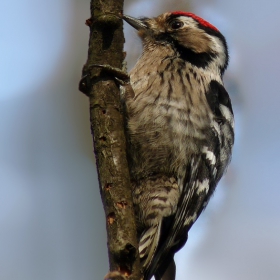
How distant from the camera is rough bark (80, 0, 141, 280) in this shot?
2.48 metres

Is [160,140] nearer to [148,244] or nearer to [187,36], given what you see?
[148,244]

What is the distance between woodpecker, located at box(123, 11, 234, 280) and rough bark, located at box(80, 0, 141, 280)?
29.3 inches

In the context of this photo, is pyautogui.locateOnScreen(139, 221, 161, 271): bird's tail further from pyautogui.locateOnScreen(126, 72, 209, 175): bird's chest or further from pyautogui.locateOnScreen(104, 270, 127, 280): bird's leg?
pyautogui.locateOnScreen(104, 270, 127, 280): bird's leg

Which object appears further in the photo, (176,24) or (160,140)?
(176,24)

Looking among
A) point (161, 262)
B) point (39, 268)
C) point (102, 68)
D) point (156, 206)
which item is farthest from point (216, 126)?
point (39, 268)

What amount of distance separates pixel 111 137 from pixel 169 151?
92 cm

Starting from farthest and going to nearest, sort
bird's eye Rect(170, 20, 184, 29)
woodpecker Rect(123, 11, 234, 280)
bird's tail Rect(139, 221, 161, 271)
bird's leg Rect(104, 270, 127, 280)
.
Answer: bird's eye Rect(170, 20, 184, 29), woodpecker Rect(123, 11, 234, 280), bird's tail Rect(139, 221, 161, 271), bird's leg Rect(104, 270, 127, 280)

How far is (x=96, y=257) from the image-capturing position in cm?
422

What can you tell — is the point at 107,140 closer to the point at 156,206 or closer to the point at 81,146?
the point at 156,206

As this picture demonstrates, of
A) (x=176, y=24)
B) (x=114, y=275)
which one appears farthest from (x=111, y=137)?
(x=176, y=24)

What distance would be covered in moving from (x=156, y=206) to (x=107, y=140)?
952 millimetres

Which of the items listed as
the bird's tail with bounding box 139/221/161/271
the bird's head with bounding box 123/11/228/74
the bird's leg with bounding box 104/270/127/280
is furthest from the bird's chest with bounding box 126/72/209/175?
the bird's leg with bounding box 104/270/127/280

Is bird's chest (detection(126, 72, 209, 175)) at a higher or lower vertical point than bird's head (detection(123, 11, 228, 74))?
lower

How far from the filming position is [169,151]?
3561 millimetres
